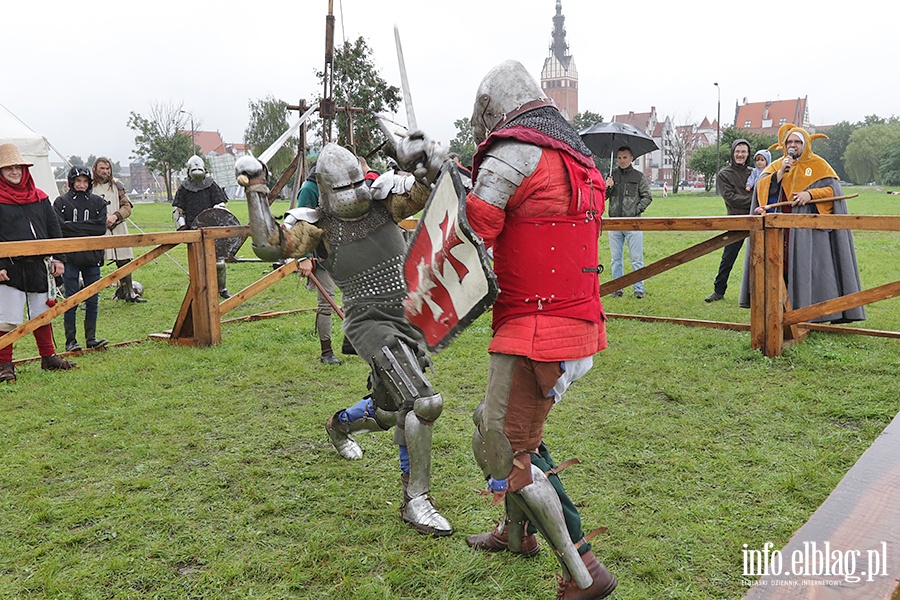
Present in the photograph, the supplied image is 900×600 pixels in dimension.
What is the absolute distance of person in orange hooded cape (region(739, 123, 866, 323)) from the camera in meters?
6.14

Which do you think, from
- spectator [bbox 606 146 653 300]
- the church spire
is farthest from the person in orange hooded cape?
the church spire

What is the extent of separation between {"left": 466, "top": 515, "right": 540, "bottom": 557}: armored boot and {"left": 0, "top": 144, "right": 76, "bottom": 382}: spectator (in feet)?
14.9

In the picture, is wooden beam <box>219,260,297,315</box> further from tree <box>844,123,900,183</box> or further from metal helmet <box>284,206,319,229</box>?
tree <box>844,123,900,183</box>

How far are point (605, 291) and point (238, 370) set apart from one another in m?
3.33

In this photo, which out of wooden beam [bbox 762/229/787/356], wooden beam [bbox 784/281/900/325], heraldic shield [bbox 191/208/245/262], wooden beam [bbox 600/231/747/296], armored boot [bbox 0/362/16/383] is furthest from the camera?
heraldic shield [bbox 191/208/245/262]

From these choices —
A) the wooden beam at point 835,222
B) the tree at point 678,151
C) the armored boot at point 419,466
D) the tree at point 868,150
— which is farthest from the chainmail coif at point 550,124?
the tree at point 868,150

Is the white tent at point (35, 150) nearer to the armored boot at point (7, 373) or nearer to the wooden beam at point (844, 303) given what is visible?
the armored boot at point (7, 373)

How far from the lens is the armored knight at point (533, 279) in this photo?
2240mm

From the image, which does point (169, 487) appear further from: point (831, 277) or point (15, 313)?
point (831, 277)

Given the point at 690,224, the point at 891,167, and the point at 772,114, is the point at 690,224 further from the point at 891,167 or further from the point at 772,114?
the point at 772,114

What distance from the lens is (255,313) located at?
8711 millimetres

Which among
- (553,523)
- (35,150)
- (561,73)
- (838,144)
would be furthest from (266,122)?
(561,73)

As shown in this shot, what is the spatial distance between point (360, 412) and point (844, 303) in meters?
3.85

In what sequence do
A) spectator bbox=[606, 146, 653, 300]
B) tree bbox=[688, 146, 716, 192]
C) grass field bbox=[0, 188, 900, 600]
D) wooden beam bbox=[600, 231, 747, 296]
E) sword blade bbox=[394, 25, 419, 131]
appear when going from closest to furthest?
1. sword blade bbox=[394, 25, 419, 131]
2. grass field bbox=[0, 188, 900, 600]
3. wooden beam bbox=[600, 231, 747, 296]
4. spectator bbox=[606, 146, 653, 300]
5. tree bbox=[688, 146, 716, 192]
